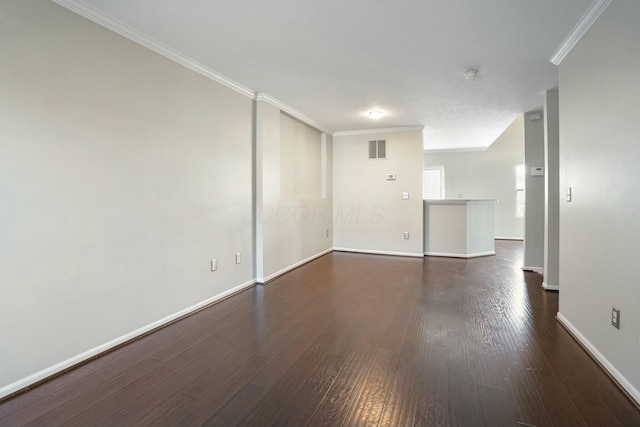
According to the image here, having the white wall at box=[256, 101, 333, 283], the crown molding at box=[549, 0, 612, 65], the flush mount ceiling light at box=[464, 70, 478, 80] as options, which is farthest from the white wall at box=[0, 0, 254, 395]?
the crown molding at box=[549, 0, 612, 65]

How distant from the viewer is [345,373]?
6.42 ft

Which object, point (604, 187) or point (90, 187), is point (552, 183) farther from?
point (90, 187)

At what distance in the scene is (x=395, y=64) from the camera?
2994 mm

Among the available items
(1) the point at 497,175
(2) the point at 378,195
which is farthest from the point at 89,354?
(1) the point at 497,175

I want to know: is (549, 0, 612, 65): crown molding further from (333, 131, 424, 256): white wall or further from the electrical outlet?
(333, 131, 424, 256): white wall

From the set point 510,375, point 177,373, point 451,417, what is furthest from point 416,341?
point 177,373

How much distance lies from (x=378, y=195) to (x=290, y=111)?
2.50m

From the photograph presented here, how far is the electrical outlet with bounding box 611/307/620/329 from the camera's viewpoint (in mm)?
1864

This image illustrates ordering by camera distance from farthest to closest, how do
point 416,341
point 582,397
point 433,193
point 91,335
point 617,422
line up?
point 433,193 < point 416,341 < point 91,335 < point 582,397 < point 617,422

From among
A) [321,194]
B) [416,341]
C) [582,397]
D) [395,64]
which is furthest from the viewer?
[321,194]

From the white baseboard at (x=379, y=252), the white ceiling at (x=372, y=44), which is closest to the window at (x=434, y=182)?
the white baseboard at (x=379, y=252)

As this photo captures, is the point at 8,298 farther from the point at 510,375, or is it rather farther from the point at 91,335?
the point at 510,375

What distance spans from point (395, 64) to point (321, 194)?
3345 mm

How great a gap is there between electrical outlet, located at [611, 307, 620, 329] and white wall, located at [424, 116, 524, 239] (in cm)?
706
